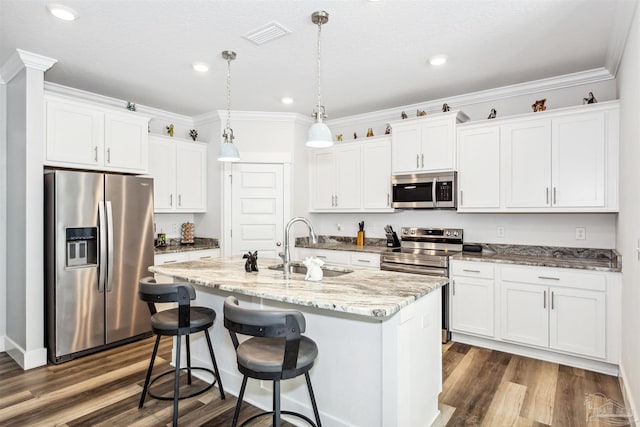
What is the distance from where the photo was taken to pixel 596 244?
3473 mm

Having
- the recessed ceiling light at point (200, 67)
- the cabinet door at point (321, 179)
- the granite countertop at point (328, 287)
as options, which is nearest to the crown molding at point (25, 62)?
the recessed ceiling light at point (200, 67)

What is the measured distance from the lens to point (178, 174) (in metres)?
4.75

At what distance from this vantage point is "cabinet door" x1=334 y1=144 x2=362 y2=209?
188 inches

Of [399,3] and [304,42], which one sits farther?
[304,42]

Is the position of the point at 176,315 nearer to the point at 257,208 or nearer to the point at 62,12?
the point at 62,12

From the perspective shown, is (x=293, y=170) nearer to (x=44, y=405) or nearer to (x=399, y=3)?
(x=399, y=3)

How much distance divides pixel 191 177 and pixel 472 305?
374 cm

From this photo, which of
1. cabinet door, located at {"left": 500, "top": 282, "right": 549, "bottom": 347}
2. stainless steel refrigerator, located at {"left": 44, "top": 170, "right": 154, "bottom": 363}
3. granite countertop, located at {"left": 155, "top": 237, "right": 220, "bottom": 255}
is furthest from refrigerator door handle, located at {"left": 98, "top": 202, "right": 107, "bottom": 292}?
cabinet door, located at {"left": 500, "top": 282, "right": 549, "bottom": 347}

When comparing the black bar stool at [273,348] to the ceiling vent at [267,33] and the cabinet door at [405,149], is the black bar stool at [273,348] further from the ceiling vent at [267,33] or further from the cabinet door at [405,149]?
the cabinet door at [405,149]

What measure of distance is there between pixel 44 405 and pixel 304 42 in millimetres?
3259

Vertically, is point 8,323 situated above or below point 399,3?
below

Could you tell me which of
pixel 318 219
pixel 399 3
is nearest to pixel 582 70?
pixel 399 3

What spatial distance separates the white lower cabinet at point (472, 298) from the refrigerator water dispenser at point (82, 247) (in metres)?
3.52

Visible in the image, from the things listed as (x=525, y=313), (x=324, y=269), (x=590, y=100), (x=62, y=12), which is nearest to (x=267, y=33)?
(x=62, y=12)
